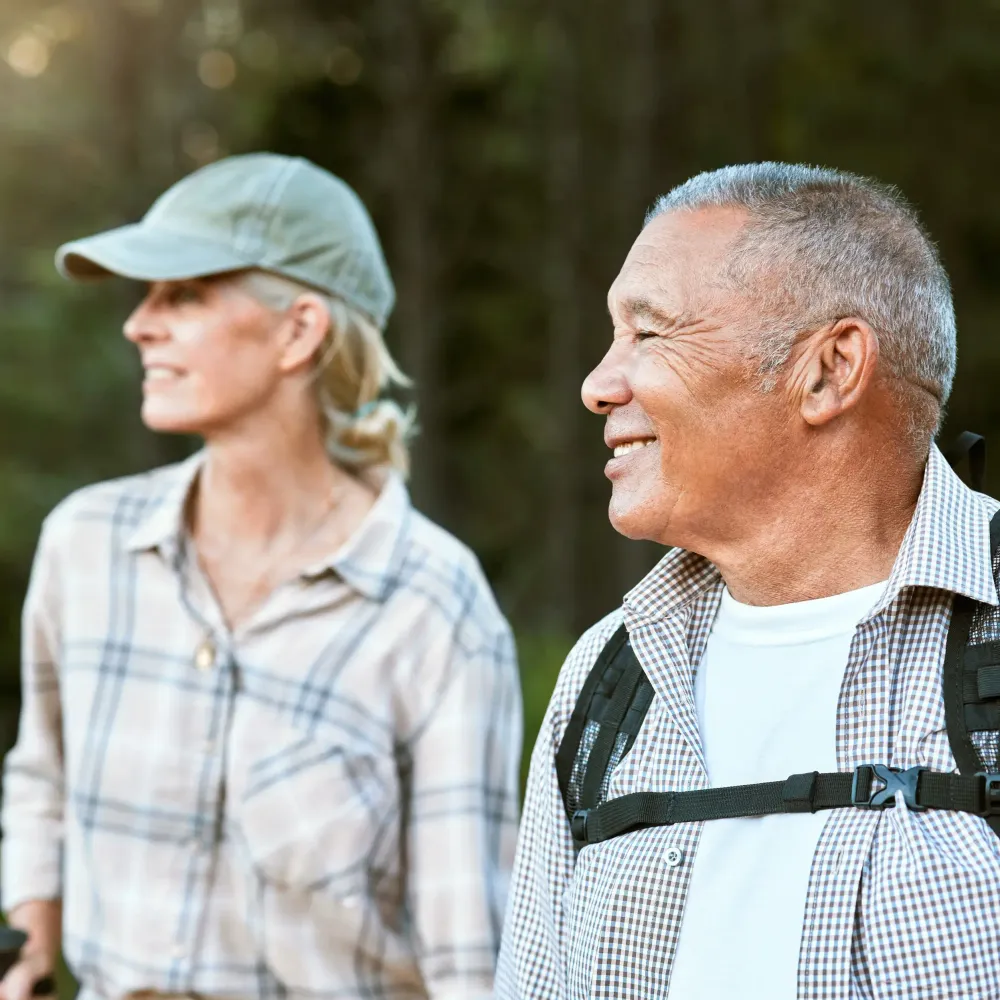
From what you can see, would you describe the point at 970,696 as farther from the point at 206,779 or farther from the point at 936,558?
the point at 206,779

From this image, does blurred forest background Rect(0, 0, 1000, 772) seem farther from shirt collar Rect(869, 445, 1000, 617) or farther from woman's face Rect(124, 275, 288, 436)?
shirt collar Rect(869, 445, 1000, 617)

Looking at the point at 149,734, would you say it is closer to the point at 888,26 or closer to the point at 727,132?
the point at 727,132

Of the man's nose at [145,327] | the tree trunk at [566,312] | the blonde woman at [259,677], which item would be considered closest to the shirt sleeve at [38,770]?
the blonde woman at [259,677]

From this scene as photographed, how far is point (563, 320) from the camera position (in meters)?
11.3

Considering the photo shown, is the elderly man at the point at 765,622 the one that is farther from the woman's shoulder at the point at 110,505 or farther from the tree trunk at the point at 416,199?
the tree trunk at the point at 416,199

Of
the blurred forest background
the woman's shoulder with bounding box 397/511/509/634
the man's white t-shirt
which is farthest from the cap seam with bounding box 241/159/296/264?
the blurred forest background

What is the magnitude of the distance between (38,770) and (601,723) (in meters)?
1.67

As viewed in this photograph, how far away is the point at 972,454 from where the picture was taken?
7.68 feet

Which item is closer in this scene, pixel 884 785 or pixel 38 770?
pixel 884 785

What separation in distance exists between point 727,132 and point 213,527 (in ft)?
25.9

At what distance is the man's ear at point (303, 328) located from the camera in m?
3.42

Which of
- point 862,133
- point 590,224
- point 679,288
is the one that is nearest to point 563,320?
point 590,224

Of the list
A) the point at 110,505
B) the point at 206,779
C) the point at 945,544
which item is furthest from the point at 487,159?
the point at 945,544

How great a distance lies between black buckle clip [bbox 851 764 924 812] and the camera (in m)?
1.92
